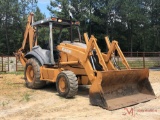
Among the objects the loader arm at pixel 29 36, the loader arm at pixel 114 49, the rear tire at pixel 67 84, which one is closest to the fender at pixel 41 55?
the loader arm at pixel 29 36

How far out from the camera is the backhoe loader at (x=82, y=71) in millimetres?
6895

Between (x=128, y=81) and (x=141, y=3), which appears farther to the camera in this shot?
(x=141, y=3)

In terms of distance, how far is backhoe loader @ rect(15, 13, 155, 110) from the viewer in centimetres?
689

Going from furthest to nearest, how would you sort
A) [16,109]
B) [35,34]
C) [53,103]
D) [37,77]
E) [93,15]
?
1. [93,15]
2. [35,34]
3. [37,77]
4. [53,103]
5. [16,109]

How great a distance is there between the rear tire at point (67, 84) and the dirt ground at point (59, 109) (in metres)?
0.18

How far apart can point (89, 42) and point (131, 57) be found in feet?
47.0

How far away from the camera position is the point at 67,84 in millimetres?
7695

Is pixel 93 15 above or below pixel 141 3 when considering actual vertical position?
below

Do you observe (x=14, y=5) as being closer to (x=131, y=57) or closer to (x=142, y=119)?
(x=131, y=57)

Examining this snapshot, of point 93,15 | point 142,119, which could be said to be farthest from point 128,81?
point 93,15

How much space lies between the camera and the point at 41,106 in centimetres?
691
